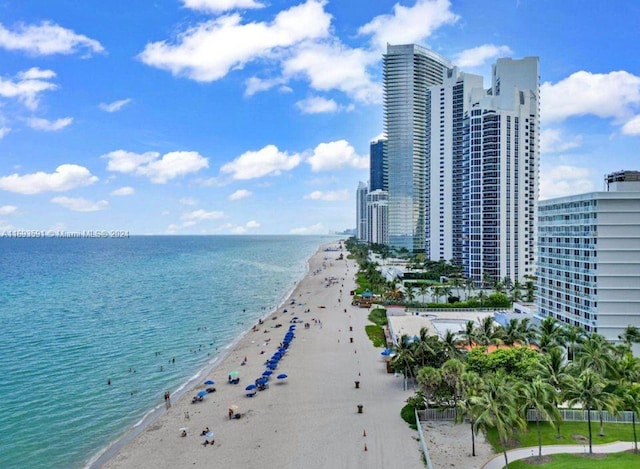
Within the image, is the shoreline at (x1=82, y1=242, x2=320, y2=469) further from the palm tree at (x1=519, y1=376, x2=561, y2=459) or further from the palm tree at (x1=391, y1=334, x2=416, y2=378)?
the palm tree at (x1=519, y1=376, x2=561, y2=459)

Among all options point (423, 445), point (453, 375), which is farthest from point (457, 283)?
point (423, 445)

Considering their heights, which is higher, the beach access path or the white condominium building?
the white condominium building

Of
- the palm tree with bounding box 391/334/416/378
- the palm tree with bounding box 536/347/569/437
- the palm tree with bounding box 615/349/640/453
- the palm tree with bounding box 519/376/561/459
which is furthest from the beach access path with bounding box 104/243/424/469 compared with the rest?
the palm tree with bounding box 615/349/640/453

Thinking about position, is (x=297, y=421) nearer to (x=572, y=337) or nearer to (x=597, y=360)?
(x=597, y=360)

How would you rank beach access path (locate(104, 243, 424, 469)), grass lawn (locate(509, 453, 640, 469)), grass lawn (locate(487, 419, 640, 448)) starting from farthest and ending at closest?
beach access path (locate(104, 243, 424, 469)) < grass lawn (locate(487, 419, 640, 448)) < grass lawn (locate(509, 453, 640, 469))

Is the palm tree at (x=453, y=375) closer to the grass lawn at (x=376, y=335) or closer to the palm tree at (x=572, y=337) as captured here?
the palm tree at (x=572, y=337)

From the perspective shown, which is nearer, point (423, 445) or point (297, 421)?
point (423, 445)

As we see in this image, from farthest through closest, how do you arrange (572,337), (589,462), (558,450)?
(572,337) → (558,450) → (589,462)

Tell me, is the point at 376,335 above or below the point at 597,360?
below
